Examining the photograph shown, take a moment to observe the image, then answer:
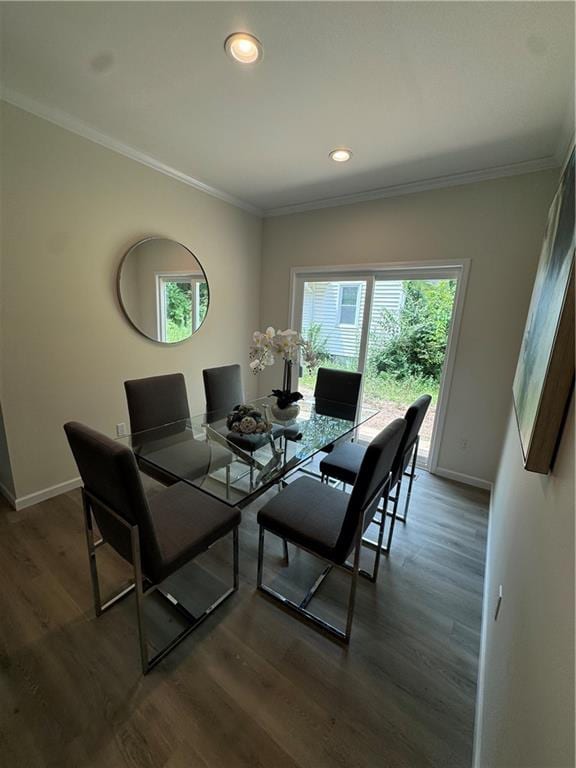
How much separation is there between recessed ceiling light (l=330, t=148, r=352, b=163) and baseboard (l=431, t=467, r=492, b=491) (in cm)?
280

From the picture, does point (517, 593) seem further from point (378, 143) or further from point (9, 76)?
point (9, 76)

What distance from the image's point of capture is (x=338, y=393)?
2779 mm

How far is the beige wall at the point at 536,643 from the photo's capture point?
54 cm

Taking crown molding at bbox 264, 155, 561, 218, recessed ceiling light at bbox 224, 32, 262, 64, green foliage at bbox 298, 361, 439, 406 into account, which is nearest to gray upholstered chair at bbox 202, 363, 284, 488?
green foliage at bbox 298, 361, 439, 406

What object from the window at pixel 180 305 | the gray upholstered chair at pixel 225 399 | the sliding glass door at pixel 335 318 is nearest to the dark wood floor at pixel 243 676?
the gray upholstered chair at pixel 225 399

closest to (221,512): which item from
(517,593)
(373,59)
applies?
(517,593)

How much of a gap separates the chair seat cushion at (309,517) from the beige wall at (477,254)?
1728mm

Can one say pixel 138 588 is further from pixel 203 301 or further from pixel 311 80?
pixel 203 301

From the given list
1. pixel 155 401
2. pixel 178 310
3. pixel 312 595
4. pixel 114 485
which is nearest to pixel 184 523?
pixel 114 485

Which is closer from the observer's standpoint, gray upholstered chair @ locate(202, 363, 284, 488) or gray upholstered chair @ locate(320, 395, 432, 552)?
gray upholstered chair @ locate(320, 395, 432, 552)

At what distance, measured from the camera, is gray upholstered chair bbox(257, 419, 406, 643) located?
4.00ft

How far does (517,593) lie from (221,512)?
1.16 m

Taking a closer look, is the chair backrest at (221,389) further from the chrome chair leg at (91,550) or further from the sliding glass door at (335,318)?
the chrome chair leg at (91,550)

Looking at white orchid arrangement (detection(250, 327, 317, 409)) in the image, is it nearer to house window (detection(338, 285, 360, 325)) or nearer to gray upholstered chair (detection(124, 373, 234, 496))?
gray upholstered chair (detection(124, 373, 234, 496))
